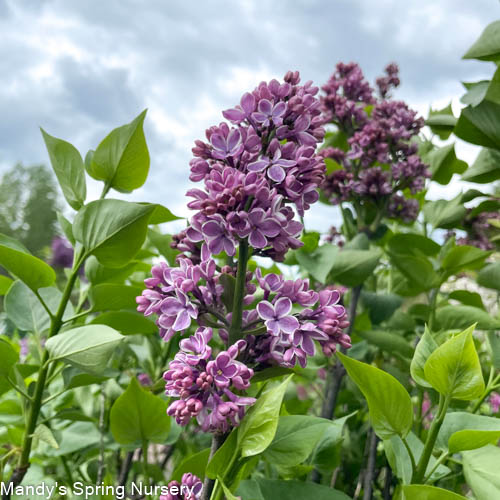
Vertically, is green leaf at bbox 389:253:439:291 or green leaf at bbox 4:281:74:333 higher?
green leaf at bbox 389:253:439:291

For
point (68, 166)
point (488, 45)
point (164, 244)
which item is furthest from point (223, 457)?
point (488, 45)

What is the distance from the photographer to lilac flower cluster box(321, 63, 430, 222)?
843 millimetres

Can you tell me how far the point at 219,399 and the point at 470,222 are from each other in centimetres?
78

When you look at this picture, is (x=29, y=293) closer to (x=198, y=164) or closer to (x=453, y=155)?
(x=198, y=164)

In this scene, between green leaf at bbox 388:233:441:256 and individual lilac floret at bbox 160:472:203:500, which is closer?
individual lilac floret at bbox 160:472:203:500

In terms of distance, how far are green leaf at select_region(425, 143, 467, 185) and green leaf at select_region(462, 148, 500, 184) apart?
9 cm

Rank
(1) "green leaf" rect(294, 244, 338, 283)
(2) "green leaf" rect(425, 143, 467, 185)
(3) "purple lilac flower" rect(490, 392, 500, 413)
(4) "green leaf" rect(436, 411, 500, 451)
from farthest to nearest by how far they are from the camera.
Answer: (3) "purple lilac flower" rect(490, 392, 500, 413), (2) "green leaf" rect(425, 143, 467, 185), (1) "green leaf" rect(294, 244, 338, 283), (4) "green leaf" rect(436, 411, 500, 451)

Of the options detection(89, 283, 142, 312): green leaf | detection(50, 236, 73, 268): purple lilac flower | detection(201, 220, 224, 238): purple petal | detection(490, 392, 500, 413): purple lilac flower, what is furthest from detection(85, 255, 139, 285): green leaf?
detection(50, 236, 73, 268): purple lilac flower

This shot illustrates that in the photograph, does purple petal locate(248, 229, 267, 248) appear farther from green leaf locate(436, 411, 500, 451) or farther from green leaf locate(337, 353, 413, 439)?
green leaf locate(436, 411, 500, 451)

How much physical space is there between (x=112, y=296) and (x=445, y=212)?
61 cm

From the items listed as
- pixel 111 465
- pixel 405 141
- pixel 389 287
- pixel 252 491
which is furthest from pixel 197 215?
pixel 111 465

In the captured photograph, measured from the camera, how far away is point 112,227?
1.71 feet

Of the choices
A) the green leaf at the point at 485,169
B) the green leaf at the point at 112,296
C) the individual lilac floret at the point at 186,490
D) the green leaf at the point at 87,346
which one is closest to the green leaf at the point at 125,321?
the green leaf at the point at 112,296

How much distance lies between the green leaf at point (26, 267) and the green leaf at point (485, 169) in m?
0.64
